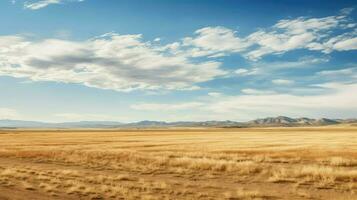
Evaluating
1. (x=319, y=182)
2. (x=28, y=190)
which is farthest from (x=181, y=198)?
(x=319, y=182)

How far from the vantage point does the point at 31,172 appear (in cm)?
2902

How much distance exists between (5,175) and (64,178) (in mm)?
3960

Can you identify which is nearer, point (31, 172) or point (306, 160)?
A: point (31, 172)

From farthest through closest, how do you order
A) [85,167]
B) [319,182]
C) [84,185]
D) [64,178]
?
[85,167] → [64,178] → [319,182] → [84,185]

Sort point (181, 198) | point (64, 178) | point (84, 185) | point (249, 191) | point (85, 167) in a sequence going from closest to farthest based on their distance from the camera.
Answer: point (181, 198)
point (249, 191)
point (84, 185)
point (64, 178)
point (85, 167)

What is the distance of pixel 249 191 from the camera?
20.6 metres

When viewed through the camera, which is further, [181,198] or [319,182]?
[319,182]

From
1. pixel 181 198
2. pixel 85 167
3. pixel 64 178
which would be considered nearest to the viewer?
pixel 181 198

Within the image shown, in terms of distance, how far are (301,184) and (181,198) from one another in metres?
7.97

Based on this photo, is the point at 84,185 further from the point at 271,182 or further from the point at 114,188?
the point at 271,182

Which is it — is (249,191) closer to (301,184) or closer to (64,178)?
(301,184)

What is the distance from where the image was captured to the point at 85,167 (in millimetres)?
33062

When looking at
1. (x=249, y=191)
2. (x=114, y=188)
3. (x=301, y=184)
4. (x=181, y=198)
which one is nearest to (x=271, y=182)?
(x=301, y=184)

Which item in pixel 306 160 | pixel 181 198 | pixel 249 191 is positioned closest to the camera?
pixel 181 198
